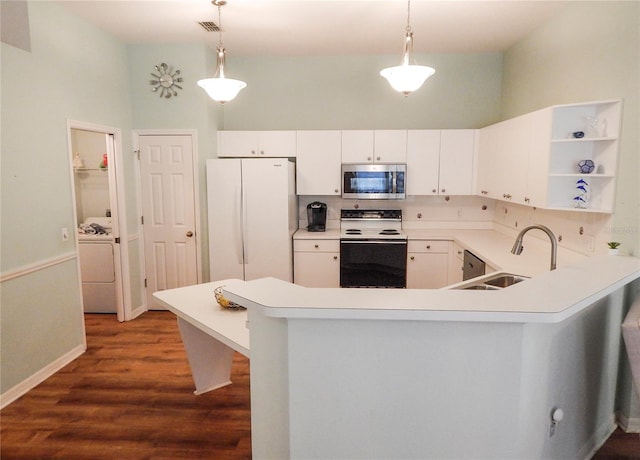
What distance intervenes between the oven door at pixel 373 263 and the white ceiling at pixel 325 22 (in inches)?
82.8

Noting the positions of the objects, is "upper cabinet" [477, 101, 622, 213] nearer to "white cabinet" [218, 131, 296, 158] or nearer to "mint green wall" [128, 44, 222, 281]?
"white cabinet" [218, 131, 296, 158]

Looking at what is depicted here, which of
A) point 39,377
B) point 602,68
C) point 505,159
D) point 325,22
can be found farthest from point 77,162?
point 602,68

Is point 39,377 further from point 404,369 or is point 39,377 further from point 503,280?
point 503,280

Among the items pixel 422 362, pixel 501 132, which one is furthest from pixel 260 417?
pixel 501 132

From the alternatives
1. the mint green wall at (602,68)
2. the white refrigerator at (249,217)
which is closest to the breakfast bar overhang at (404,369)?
the mint green wall at (602,68)

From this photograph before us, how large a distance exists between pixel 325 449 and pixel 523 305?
36.4 inches

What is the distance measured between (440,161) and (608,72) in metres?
2.03

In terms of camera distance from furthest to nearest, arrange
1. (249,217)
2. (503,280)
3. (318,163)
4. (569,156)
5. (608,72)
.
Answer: (318,163), (249,217), (569,156), (503,280), (608,72)

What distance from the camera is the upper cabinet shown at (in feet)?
8.75

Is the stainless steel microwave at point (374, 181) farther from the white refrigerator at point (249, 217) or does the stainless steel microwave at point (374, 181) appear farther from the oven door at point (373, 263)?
the white refrigerator at point (249, 217)

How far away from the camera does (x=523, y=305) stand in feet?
Result: 4.83

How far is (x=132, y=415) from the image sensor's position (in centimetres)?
270

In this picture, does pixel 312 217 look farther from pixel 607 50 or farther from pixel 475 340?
pixel 475 340

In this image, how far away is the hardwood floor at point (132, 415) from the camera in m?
2.35
